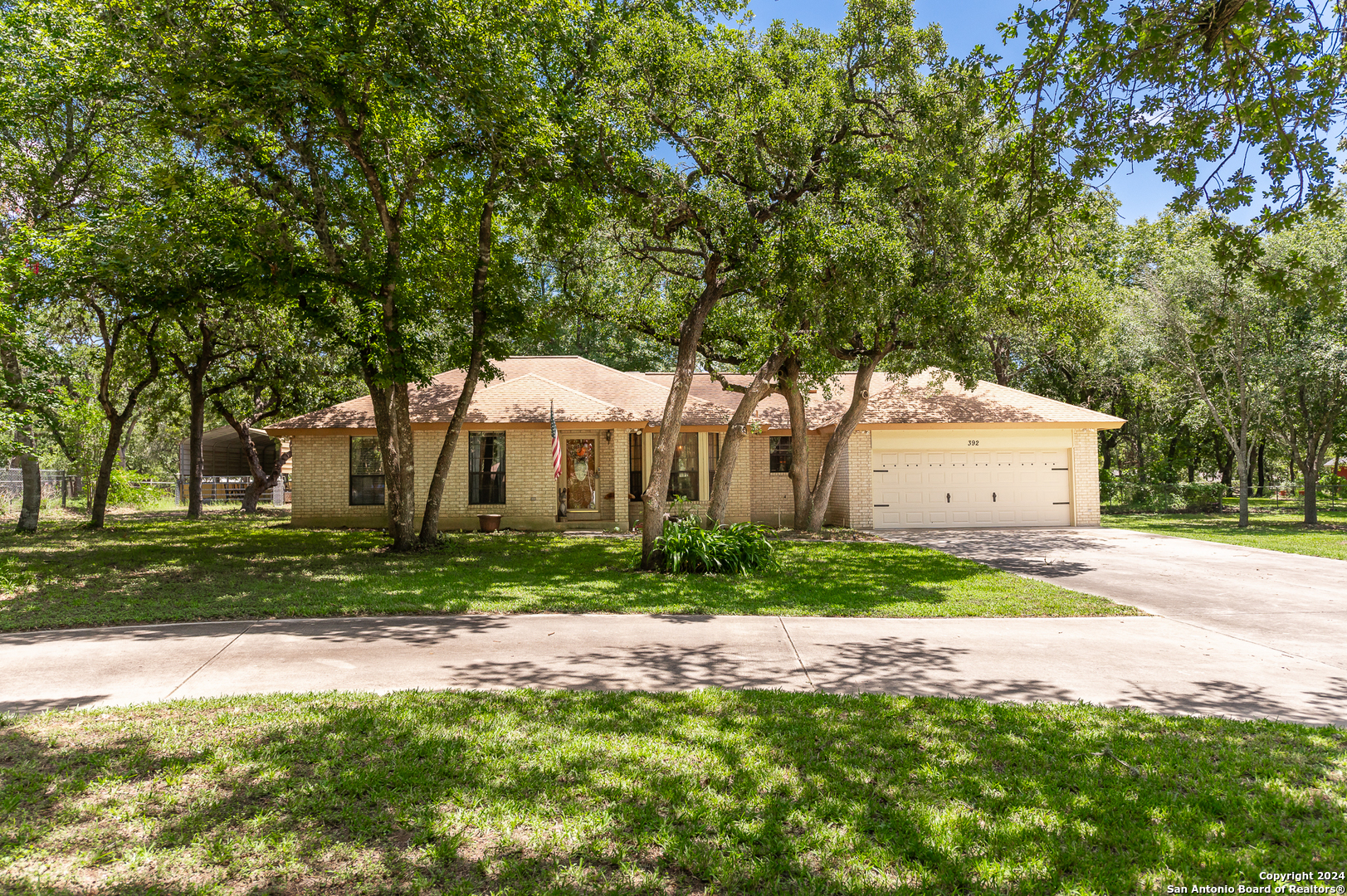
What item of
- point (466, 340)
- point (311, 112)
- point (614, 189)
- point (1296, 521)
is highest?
point (311, 112)

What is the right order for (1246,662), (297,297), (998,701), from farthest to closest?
(297,297)
(1246,662)
(998,701)

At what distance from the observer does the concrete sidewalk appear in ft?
18.3

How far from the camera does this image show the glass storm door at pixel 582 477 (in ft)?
68.9

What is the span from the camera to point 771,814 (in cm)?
356

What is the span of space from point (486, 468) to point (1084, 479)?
55.9 feet

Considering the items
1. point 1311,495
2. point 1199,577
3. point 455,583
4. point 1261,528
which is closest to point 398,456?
point 455,583

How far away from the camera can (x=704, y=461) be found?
20.9 metres

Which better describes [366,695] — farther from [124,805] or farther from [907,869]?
[907,869]

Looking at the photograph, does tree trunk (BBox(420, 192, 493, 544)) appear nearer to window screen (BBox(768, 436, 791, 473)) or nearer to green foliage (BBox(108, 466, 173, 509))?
window screen (BBox(768, 436, 791, 473))

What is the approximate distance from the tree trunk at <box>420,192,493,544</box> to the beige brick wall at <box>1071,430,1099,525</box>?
1687 cm

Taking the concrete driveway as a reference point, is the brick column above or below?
above

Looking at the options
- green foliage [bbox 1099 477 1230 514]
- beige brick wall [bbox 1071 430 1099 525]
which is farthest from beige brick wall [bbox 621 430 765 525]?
green foliage [bbox 1099 477 1230 514]

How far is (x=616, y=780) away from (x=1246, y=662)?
19.3 feet

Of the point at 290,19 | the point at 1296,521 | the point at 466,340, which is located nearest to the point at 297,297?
the point at 466,340
